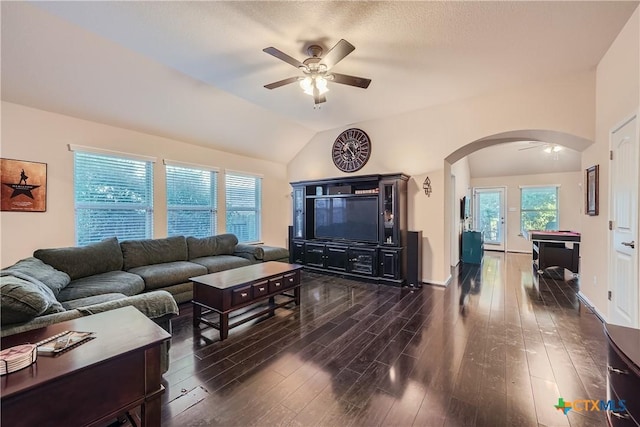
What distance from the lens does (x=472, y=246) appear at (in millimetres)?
6621

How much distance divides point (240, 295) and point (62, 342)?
170 centimetres

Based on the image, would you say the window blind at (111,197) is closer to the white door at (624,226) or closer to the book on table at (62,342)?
the book on table at (62,342)

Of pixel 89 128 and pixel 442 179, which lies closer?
pixel 89 128

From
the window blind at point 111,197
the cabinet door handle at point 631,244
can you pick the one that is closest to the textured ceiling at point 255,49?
the window blind at point 111,197

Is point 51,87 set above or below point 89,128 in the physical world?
above

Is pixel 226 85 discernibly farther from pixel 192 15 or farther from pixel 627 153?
pixel 627 153

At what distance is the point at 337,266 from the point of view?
537cm

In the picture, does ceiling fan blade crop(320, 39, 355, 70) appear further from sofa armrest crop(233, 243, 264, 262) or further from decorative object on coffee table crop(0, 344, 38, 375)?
sofa armrest crop(233, 243, 264, 262)

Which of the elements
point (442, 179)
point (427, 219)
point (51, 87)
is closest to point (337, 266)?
point (427, 219)

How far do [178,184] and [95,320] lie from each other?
12.1 ft

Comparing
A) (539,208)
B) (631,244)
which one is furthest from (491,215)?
(631,244)

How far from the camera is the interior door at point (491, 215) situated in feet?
28.5

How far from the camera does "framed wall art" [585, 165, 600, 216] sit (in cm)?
339

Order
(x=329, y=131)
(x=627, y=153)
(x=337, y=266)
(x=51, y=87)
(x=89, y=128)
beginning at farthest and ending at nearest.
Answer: (x=329, y=131), (x=337, y=266), (x=89, y=128), (x=51, y=87), (x=627, y=153)
